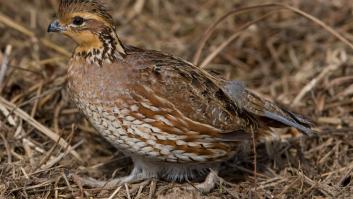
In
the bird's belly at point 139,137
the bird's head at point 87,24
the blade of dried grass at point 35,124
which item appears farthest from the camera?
the blade of dried grass at point 35,124

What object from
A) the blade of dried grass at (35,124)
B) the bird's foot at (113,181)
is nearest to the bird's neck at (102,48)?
the bird's foot at (113,181)

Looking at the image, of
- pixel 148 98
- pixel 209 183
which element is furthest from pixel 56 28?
pixel 209 183

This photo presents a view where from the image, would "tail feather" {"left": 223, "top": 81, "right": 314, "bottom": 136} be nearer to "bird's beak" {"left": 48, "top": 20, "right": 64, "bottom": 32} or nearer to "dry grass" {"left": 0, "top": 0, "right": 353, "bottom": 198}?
"dry grass" {"left": 0, "top": 0, "right": 353, "bottom": 198}

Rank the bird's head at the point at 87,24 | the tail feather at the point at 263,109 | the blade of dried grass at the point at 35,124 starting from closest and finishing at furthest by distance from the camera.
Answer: the bird's head at the point at 87,24 < the tail feather at the point at 263,109 < the blade of dried grass at the point at 35,124

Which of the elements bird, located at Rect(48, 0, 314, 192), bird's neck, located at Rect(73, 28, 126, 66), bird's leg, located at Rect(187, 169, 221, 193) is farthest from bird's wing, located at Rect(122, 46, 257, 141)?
bird's leg, located at Rect(187, 169, 221, 193)

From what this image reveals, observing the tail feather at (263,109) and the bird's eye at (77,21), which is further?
the tail feather at (263,109)

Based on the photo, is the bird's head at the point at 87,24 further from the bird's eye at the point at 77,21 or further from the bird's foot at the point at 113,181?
the bird's foot at the point at 113,181

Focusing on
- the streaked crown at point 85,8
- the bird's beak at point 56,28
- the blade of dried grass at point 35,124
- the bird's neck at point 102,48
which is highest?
the streaked crown at point 85,8
